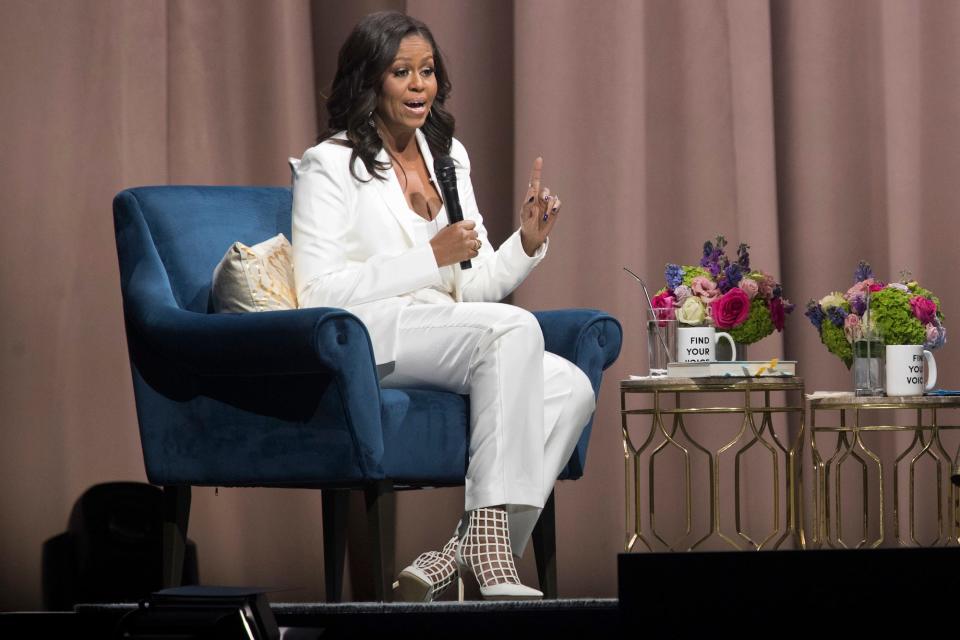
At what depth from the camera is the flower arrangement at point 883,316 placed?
9.67 feet

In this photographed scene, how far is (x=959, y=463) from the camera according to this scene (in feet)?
Result: 11.2

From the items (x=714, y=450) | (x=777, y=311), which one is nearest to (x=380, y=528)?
(x=777, y=311)

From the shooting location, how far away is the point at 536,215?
2.81 metres

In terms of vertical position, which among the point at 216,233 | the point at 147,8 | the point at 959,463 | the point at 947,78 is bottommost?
the point at 959,463

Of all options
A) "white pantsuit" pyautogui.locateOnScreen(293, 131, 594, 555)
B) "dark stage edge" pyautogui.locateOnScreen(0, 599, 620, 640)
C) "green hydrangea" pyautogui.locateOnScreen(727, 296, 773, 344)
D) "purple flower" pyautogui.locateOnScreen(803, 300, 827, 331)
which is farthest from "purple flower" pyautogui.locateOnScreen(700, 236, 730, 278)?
"dark stage edge" pyautogui.locateOnScreen(0, 599, 620, 640)

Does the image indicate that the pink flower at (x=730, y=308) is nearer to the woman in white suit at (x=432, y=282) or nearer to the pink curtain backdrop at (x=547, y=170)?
the woman in white suit at (x=432, y=282)

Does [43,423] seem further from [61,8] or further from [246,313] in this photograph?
[246,313]

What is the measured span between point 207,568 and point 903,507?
1.87 meters

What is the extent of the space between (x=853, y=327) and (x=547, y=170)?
3.48ft

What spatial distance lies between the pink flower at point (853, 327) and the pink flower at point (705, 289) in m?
0.28

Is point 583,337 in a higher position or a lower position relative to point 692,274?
lower

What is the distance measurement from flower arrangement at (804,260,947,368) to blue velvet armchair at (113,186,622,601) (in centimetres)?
53

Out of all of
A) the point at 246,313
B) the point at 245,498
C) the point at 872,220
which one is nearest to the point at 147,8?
the point at 245,498

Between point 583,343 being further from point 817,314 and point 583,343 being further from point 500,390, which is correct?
point 817,314
